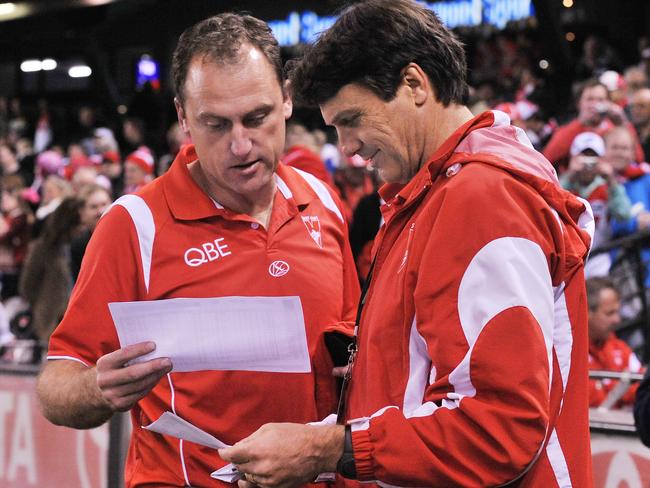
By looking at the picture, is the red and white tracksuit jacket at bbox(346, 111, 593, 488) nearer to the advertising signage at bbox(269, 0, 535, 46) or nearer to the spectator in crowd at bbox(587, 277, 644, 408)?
the spectator in crowd at bbox(587, 277, 644, 408)

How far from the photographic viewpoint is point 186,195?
9.14 ft

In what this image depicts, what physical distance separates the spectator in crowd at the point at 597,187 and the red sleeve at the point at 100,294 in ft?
12.2

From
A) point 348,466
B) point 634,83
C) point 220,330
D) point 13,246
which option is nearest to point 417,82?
point 220,330

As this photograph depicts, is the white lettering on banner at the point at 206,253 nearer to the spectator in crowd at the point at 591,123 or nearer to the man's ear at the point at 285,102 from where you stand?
the man's ear at the point at 285,102

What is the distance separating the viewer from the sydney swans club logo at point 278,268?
2768 mm

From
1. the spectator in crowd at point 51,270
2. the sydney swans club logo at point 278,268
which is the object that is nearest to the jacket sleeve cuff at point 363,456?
the sydney swans club logo at point 278,268

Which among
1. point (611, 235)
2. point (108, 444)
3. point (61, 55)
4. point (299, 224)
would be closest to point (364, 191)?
point (611, 235)

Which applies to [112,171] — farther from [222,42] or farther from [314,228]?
[222,42]

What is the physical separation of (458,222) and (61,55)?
23836 millimetres

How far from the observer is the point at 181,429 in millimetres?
2268

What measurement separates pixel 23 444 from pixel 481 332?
14.1ft

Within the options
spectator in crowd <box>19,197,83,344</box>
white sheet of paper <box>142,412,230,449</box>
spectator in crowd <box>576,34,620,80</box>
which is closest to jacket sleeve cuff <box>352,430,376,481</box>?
white sheet of paper <box>142,412,230,449</box>

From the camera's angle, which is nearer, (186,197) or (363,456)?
(363,456)

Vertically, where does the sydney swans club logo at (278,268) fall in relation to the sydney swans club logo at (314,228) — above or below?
below
